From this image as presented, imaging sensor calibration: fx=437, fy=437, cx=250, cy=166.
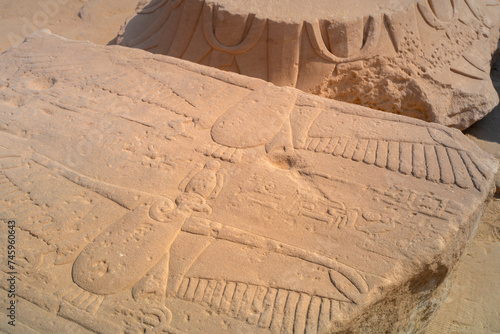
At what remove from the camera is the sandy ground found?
87.2 inches

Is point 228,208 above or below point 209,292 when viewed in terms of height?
above

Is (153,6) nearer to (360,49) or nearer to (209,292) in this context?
(360,49)

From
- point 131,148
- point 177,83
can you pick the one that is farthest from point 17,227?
point 177,83

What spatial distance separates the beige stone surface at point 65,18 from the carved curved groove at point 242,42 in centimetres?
187

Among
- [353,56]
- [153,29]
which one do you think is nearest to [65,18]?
[153,29]

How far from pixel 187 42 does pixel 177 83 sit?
3.25 ft

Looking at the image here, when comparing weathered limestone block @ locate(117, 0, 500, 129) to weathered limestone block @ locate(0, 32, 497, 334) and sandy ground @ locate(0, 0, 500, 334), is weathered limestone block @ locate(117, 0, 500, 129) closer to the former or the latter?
sandy ground @ locate(0, 0, 500, 334)

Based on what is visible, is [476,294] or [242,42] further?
[242,42]

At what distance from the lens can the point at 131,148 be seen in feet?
7.59

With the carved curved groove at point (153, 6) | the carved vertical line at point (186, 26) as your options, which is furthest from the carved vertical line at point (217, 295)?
the carved curved groove at point (153, 6)

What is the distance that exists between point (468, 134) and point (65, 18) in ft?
15.3

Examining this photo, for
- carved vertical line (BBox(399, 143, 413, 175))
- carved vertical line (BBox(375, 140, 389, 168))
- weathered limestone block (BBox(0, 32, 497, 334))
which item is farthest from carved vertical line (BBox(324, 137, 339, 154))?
carved vertical line (BBox(399, 143, 413, 175))

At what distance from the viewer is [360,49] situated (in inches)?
124

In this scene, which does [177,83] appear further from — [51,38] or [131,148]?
[51,38]
